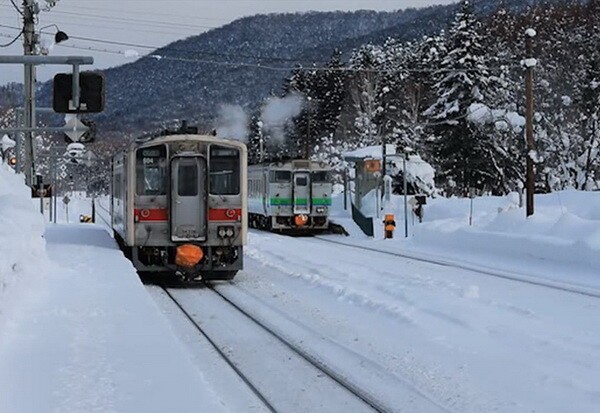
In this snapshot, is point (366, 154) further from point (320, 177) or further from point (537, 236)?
point (537, 236)

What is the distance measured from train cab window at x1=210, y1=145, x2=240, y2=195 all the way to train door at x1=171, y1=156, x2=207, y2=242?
0.65 ft

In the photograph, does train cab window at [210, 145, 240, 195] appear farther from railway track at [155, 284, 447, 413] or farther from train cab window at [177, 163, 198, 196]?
railway track at [155, 284, 447, 413]

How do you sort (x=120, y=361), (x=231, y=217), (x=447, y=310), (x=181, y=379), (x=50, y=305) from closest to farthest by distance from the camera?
(x=181, y=379) < (x=120, y=361) < (x=50, y=305) < (x=447, y=310) < (x=231, y=217)

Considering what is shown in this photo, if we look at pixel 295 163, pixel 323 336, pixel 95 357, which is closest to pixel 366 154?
pixel 295 163

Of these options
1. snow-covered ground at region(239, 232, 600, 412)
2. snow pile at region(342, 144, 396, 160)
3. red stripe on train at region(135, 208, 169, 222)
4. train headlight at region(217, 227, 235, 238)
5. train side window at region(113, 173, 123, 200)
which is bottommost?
snow-covered ground at region(239, 232, 600, 412)

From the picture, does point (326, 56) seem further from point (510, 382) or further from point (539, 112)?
point (510, 382)

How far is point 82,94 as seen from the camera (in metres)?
15.2

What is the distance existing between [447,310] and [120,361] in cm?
636

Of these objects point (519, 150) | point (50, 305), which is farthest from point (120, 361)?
point (519, 150)

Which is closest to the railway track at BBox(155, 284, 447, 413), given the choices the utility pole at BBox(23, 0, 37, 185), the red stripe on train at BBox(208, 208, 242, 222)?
the red stripe on train at BBox(208, 208, 242, 222)

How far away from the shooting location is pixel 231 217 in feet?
59.4

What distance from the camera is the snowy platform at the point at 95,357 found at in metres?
6.53

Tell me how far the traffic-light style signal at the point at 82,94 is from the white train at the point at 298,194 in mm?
21379

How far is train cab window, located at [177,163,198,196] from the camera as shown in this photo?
17.9m
